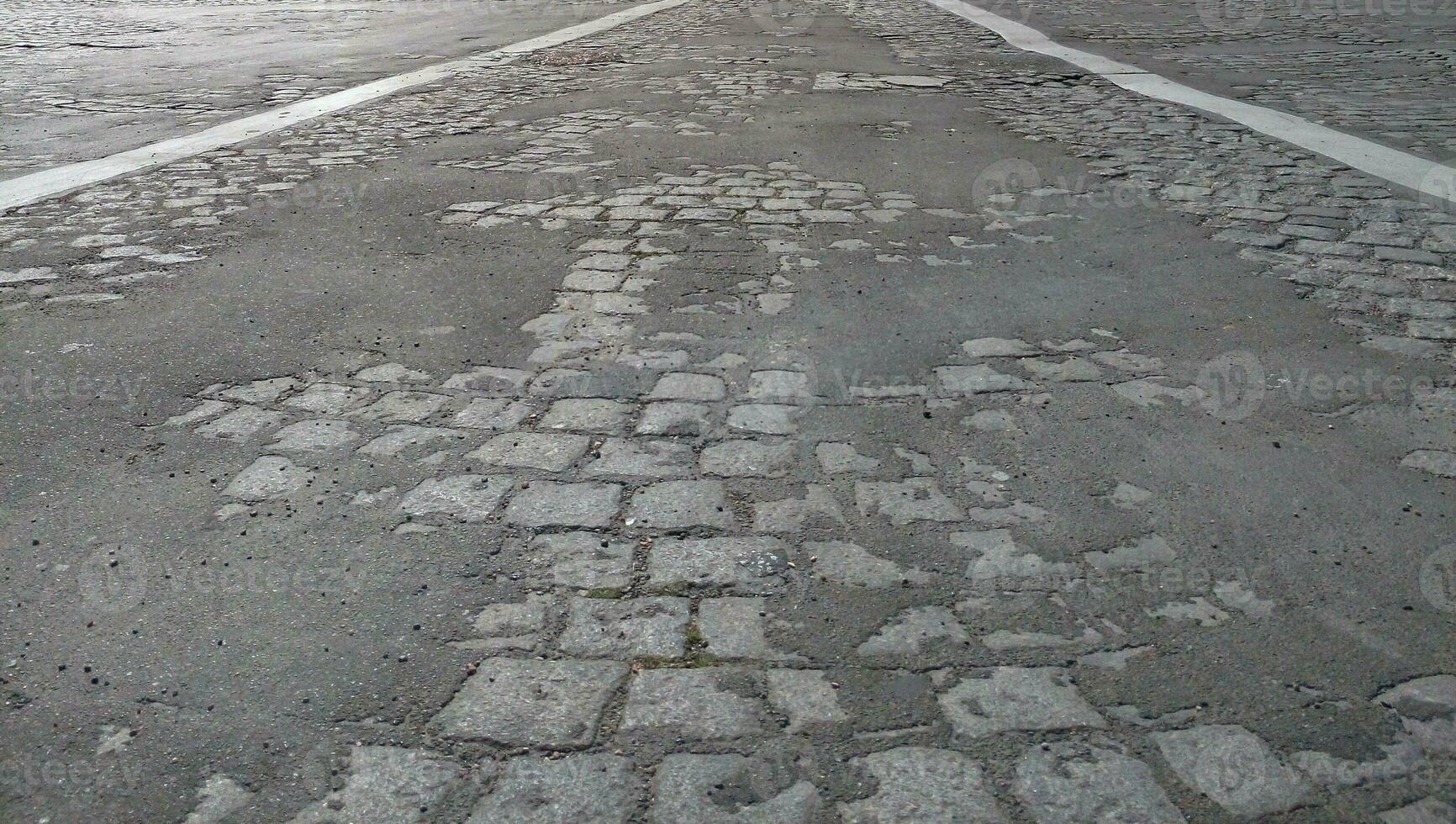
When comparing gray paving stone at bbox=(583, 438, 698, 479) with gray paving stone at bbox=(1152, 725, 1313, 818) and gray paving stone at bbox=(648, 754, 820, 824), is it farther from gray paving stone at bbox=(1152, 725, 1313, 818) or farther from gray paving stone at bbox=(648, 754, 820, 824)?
gray paving stone at bbox=(1152, 725, 1313, 818)

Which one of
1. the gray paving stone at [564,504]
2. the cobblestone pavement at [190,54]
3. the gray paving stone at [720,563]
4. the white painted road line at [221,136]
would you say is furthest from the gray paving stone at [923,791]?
the cobblestone pavement at [190,54]

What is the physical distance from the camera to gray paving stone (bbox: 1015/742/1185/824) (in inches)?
Answer: 104

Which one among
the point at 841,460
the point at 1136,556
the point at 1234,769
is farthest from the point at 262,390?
the point at 1234,769

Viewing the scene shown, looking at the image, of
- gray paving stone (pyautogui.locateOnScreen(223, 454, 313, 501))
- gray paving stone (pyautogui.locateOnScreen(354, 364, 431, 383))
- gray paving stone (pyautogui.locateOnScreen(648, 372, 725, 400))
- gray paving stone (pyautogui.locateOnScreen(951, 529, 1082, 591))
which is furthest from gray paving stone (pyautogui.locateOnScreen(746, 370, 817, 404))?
gray paving stone (pyautogui.locateOnScreen(223, 454, 313, 501))

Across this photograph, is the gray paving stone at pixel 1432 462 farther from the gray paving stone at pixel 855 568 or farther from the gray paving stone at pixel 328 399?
the gray paving stone at pixel 328 399

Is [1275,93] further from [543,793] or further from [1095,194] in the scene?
[543,793]

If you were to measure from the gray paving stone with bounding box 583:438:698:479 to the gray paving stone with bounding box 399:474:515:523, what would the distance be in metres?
0.35

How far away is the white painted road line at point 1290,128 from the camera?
823 centimetres

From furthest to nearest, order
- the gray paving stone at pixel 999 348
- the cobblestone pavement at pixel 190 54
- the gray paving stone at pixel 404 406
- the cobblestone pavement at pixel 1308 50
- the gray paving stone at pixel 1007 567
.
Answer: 1. the cobblestone pavement at pixel 190 54
2. the cobblestone pavement at pixel 1308 50
3. the gray paving stone at pixel 999 348
4. the gray paving stone at pixel 404 406
5. the gray paving stone at pixel 1007 567

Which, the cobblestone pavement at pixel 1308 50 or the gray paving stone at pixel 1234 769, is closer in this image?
the gray paving stone at pixel 1234 769

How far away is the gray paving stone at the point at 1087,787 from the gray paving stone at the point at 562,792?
979 millimetres

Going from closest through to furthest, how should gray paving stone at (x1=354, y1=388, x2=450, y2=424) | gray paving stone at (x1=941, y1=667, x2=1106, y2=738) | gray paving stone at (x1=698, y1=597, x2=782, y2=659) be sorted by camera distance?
1. gray paving stone at (x1=941, y1=667, x2=1106, y2=738)
2. gray paving stone at (x1=698, y1=597, x2=782, y2=659)
3. gray paving stone at (x1=354, y1=388, x2=450, y2=424)

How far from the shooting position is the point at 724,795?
273 centimetres

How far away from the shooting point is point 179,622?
3398 millimetres
